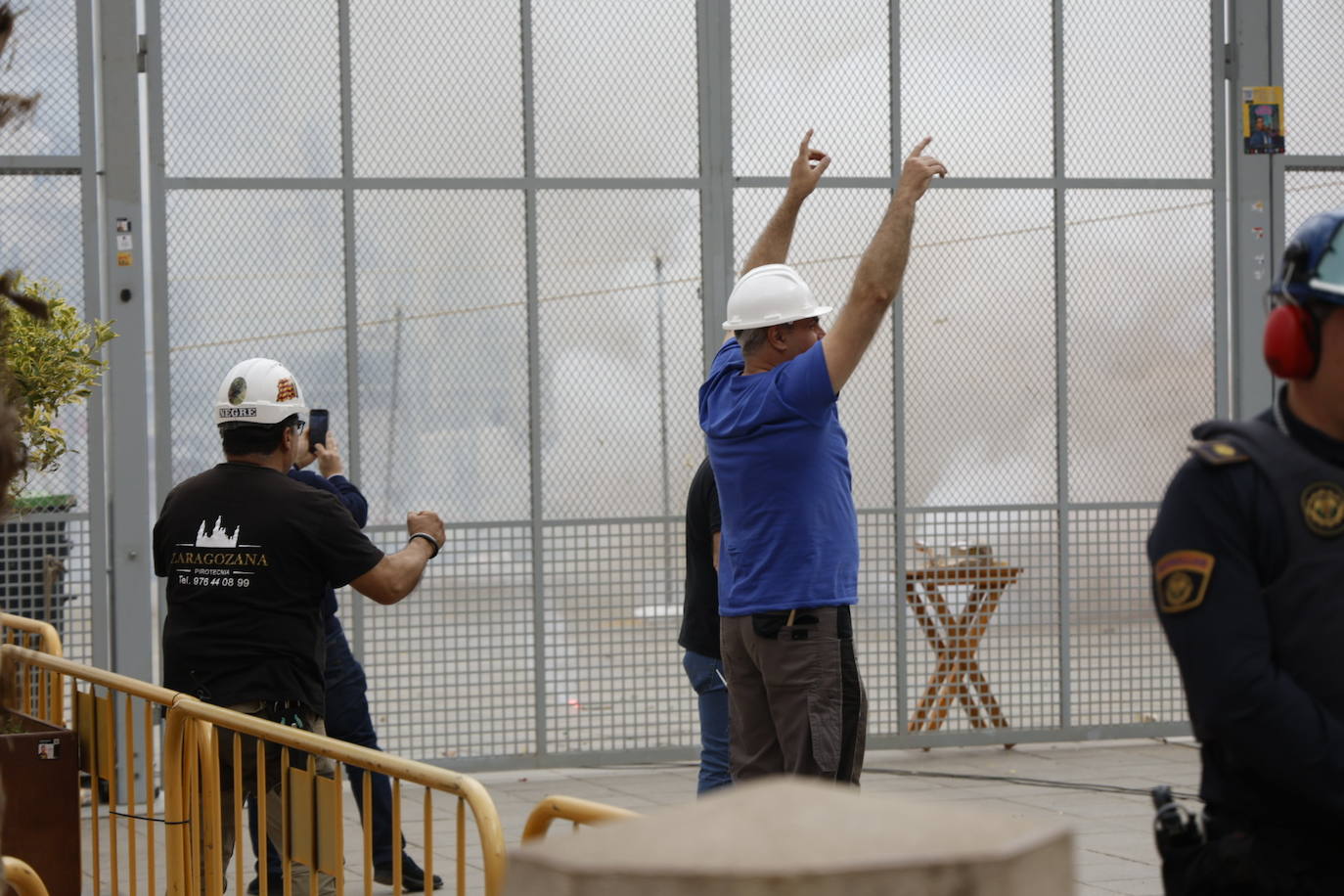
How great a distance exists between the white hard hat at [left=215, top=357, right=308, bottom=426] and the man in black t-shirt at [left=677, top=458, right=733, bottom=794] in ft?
4.90

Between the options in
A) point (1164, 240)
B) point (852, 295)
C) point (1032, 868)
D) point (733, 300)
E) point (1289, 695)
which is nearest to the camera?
point (1032, 868)

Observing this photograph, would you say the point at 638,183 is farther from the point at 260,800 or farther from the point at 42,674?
the point at 260,800

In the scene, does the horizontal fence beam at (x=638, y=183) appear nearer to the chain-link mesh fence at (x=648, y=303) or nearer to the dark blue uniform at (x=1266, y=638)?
the chain-link mesh fence at (x=648, y=303)

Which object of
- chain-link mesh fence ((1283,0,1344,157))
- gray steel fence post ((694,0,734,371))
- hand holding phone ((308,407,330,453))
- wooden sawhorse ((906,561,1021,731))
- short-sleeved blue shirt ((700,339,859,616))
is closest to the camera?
short-sleeved blue shirt ((700,339,859,616))

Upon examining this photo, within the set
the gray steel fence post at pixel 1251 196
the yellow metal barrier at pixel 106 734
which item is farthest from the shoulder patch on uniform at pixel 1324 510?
the gray steel fence post at pixel 1251 196

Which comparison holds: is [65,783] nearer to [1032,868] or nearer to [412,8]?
[1032,868]

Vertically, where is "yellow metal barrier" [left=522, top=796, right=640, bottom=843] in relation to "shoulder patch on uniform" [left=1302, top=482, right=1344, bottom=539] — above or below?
below

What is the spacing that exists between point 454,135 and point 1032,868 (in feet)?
26.5

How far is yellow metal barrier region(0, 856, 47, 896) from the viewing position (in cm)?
472

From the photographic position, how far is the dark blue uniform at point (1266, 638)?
240cm

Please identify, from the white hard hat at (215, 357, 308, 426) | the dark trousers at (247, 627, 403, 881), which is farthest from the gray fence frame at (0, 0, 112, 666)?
the white hard hat at (215, 357, 308, 426)

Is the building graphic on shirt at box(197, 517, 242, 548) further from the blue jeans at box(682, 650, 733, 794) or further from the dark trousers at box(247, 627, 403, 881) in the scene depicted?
the blue jeans at box(682, 650, 733, 794)

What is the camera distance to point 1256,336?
994 cm

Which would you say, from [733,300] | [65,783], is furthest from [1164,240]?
[65,783]
